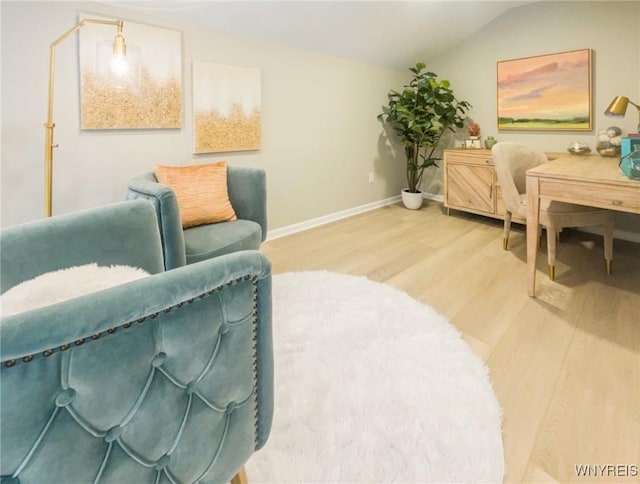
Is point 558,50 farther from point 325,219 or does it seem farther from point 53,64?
point 53,64

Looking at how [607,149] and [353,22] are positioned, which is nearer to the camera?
[607,149]

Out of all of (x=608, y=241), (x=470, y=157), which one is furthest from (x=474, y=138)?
(x=608, y=241)

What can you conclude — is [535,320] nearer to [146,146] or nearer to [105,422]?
[105,422]

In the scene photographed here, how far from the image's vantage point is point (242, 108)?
2.94 metres

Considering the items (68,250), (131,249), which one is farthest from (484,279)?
(68,250)

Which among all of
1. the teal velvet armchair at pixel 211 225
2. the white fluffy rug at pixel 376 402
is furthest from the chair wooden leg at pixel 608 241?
the teal velvet armchair at pixel 211 225

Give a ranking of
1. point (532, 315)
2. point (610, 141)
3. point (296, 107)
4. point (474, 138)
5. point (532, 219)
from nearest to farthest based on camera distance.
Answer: point (532, 315) → point (532, 219) → point (610, 141) → point (296, 107) → point (474, 138)

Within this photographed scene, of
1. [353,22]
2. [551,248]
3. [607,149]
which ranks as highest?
[353,22]

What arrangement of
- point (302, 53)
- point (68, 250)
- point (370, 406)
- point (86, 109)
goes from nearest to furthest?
point (68, 250), point (370, 406), point (86, 109), point (302, 53)

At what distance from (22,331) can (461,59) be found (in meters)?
4.83

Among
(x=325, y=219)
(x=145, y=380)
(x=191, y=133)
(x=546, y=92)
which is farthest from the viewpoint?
(x=325, y=219)

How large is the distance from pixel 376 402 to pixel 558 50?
3868mm

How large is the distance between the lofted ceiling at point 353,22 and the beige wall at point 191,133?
0.32ft

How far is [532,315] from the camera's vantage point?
1966mm
